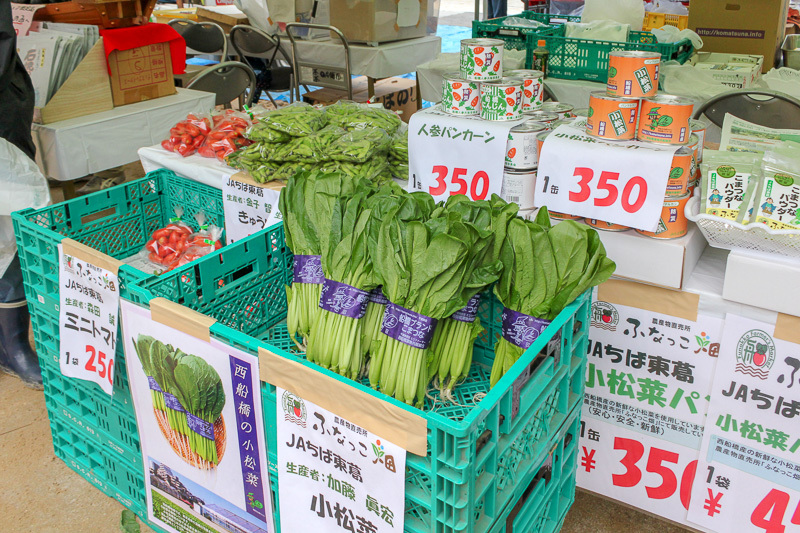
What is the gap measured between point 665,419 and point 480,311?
601mm

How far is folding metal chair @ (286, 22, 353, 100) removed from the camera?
5.40 metres

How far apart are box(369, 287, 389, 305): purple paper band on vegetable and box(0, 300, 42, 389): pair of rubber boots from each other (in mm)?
1799

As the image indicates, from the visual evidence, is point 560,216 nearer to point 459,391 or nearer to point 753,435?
point 459,391

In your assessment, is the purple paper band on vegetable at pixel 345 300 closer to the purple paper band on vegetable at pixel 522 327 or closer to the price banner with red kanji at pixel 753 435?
the purple paper band on vegetable at pixel 522 327

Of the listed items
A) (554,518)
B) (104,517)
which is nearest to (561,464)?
(554,518)

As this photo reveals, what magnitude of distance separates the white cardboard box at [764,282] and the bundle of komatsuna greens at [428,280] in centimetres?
36

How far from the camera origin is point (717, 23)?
4.26 meters

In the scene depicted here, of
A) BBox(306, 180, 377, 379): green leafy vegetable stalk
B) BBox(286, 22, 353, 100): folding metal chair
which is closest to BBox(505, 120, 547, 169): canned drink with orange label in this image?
BBox(306, 180, 377, 379): green leafy vegetable stalk

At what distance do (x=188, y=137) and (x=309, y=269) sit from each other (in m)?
1.25

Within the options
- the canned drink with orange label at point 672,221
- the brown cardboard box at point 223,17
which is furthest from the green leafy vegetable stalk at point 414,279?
the brown cardboard box at point 223,17

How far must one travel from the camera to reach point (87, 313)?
68.4 inches

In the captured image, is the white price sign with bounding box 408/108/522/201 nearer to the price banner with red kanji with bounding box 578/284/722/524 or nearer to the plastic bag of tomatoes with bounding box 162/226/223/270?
the price banner with red kanji with bounding box 578/284/722/524

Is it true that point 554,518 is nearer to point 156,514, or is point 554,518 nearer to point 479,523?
point 479,523

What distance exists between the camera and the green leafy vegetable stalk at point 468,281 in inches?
54.7
